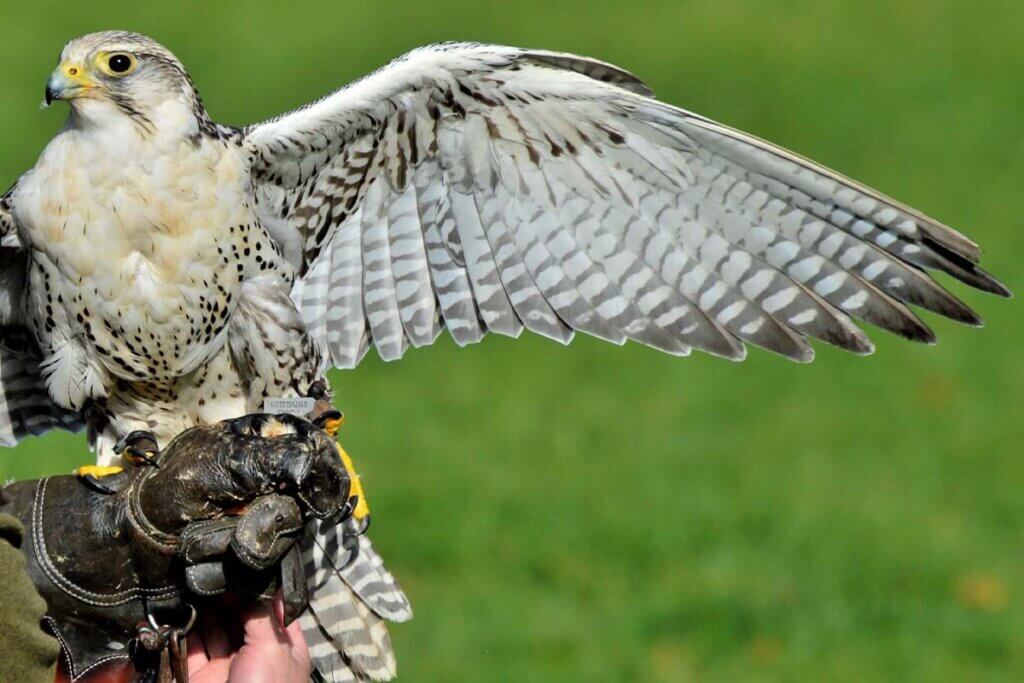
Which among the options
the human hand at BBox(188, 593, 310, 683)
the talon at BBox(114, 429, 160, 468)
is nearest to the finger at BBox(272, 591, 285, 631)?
the human hand at BBox(188, 593, 310, 683)

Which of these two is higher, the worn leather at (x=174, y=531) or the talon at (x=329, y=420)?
the talon at (x=329, y=420)

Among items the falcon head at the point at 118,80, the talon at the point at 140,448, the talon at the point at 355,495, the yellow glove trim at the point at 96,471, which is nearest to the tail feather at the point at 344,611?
the talon at the point at 355,495

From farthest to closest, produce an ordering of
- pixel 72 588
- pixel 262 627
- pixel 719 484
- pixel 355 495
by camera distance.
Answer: pixel 719 484
pixel 355 495
pixel 262 627
pixel 72 588

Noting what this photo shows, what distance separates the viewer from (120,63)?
5.16 m

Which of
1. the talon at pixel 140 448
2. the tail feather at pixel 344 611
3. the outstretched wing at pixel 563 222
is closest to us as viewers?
the talon at pixel 140 448

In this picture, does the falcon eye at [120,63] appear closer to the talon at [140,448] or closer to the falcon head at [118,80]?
the falcon head at [118,80]

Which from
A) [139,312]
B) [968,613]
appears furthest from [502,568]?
[139,312]

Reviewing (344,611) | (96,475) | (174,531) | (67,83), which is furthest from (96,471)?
(67,83)

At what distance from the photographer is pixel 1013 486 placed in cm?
1030

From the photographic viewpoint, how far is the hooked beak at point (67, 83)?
199 inches

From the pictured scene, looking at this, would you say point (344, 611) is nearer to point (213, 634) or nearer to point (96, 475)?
point (213, 634)

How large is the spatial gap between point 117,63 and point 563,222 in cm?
143

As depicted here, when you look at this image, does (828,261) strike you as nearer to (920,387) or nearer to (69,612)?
(69,612)

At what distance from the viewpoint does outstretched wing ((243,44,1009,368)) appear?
206 inches
